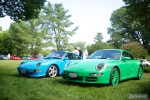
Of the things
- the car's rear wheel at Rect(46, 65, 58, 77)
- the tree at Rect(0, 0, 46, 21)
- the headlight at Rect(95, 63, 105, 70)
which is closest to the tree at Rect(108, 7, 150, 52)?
the tree at Rect(0, 0, 46, 21)

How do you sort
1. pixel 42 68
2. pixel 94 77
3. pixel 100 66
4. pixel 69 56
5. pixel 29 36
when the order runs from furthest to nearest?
pixel 29 36 → pixel 69 56 → pixel 42 68 → pixel 100 66 → pixel 94 77

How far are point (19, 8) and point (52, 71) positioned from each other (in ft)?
32.6

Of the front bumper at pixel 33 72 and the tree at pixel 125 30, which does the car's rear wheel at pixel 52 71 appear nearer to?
the front bumper at pixel 33 72

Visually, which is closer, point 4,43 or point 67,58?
point 67,58

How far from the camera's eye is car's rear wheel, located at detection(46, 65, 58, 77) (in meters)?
8.91

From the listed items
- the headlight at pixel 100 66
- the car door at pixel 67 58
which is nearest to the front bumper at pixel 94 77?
the headlight at pixel 100 66

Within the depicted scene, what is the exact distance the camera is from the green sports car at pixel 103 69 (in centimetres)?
655

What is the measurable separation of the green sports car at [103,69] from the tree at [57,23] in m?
47.8

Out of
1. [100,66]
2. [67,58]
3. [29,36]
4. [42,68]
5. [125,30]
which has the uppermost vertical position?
[125,30]

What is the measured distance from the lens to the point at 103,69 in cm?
661

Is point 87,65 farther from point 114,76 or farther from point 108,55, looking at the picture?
point 108,55

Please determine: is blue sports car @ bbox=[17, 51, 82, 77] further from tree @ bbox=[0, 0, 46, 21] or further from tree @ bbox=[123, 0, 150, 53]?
tree @ bbox=[0, 0, 46, 21]

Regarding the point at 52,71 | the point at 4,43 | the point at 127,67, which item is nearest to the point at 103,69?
the point at 127,67

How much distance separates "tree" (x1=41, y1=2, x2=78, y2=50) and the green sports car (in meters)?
47.8
